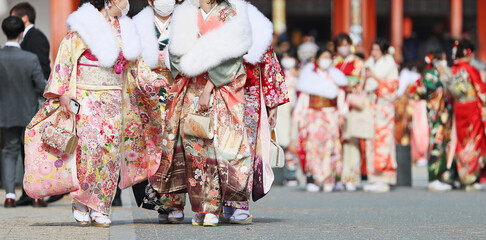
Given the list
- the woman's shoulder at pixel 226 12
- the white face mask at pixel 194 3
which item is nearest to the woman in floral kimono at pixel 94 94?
the white face mask at pixel 194 3

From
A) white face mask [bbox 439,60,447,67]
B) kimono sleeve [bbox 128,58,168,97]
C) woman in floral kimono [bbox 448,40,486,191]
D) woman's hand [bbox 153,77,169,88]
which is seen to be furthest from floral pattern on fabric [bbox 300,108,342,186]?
kimono sleeve [bbox 128,58,168,97]

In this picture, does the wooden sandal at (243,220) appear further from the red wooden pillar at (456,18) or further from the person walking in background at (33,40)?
the red wooden pillar at (456,18)

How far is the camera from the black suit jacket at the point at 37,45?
1111 cm

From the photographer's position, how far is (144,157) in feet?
26.8

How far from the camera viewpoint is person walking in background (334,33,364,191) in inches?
533

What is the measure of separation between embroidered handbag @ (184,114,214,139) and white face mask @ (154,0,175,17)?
1060 millimetres

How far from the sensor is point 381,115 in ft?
44.9

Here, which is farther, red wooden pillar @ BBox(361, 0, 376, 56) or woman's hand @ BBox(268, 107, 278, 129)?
red wooden pillar @ BBox(361, 0, 376, 56)

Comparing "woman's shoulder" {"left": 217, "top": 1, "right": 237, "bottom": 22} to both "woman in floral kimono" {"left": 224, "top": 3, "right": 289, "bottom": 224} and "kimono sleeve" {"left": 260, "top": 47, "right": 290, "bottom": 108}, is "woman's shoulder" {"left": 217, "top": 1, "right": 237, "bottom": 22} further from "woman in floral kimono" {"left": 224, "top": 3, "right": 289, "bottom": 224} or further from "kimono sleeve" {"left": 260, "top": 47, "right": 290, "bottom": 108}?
"kimono sleeve" {"left": 260, "top": 47, "right": 290, "bottom": 108}

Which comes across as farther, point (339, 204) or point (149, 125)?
point (339, 204)

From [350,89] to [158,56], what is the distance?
221 inches

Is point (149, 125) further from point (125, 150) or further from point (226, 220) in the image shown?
point (226, 220)

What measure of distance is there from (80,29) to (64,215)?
6.54 ft

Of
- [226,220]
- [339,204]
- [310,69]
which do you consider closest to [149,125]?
[226,220]
